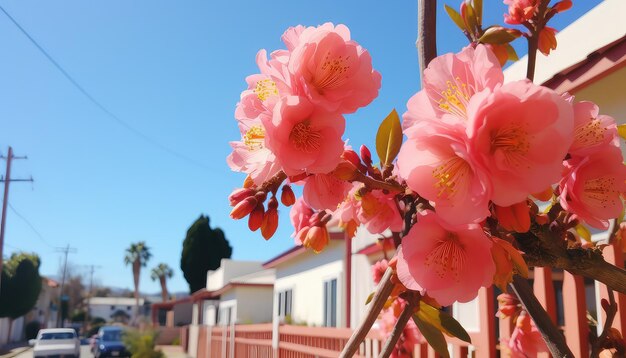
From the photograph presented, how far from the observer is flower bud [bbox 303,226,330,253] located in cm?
127

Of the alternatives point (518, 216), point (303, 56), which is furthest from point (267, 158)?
point (518, 216)

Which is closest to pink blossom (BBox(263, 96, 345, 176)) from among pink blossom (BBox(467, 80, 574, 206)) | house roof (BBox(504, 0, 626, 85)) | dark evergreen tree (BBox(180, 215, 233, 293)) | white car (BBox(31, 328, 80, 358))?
pink blossom (BBox(467, 80, 574, 206))

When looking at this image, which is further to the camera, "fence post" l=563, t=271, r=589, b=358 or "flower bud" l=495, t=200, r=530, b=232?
"fence post" l=563, t=271, r=589, b=358

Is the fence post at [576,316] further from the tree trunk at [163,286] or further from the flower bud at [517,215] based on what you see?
the tree trunk at [163,286]

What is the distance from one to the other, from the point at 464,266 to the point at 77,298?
79.4 m

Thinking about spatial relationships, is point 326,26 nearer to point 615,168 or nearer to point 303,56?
point 303,56

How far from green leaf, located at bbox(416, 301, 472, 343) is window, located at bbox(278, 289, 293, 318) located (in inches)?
700

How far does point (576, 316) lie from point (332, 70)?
7.43 ft

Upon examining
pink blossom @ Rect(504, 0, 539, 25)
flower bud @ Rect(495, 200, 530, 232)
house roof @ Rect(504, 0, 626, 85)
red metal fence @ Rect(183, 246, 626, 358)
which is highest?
house roof @ Rect(504, 0, 626, 85)

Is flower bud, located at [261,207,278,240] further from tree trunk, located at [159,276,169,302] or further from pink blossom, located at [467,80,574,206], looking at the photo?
tree trunk, located at [159,276,169,302]

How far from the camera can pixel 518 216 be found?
→ 79 centimetres

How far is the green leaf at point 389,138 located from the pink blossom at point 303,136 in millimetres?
231

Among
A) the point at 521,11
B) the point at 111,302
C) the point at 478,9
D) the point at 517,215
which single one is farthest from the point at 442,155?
the point at 111,302

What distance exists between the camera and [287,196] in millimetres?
1034
